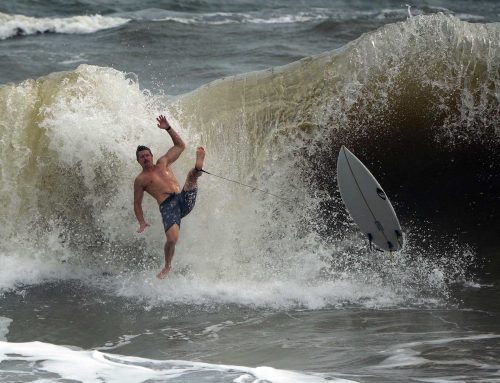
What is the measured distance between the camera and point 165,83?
1572 cm

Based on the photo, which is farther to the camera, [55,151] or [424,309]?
[55,151]

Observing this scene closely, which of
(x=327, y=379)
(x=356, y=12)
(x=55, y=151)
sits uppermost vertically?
(x=356, y=12)

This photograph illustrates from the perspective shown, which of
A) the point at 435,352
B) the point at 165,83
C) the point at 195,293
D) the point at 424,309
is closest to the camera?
the point at 435,352

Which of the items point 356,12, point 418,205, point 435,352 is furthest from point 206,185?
point 356,12

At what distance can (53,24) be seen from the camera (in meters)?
22.5

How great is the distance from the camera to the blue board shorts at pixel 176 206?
871 cm

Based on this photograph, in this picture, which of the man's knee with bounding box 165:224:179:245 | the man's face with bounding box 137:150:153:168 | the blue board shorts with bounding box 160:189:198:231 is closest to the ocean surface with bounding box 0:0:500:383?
the man's knee with bounding box 165:224:179:245

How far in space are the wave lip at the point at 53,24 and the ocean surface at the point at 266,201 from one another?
11.6 m

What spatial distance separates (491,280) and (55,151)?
4785 millimetres

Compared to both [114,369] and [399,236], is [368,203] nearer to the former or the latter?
[399,236]

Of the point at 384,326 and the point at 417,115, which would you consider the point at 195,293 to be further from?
the point at 417,115

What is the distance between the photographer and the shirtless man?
862 cm

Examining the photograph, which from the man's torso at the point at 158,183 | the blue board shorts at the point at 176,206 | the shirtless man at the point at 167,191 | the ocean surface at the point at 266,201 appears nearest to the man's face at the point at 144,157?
the shirtless man at the point at 167,191

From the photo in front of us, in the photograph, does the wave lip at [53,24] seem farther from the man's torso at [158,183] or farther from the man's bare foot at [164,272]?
the man's bare foot at [164,272]
